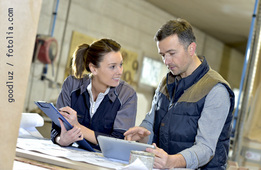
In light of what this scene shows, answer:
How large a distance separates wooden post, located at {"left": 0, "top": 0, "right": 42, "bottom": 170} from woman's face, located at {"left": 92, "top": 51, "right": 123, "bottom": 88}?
152 centimetres

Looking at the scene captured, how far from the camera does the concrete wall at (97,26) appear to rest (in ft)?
18.4

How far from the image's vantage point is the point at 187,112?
169cm

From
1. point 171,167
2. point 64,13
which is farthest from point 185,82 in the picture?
point 64,13

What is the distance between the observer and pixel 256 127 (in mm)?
4074

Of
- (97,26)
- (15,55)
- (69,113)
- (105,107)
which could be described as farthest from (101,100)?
(97,26)

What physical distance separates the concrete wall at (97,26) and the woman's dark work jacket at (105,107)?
354cm

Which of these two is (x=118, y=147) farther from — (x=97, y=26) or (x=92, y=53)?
(x=97, y=26)

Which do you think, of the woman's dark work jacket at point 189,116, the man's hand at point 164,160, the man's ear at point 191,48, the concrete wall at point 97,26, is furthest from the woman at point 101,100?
the concrete wall at point 97,26

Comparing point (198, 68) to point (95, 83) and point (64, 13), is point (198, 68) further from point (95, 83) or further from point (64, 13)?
point (64, 13)

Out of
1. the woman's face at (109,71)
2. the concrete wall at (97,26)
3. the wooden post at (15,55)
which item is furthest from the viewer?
the concrete wall at (97,26)

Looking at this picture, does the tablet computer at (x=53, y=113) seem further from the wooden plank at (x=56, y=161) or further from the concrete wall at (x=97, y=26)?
the concrete wall at (x=97, y=26)

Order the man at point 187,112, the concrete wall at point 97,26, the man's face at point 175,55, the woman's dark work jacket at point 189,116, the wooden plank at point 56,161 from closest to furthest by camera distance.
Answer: the wooden plank at point 56,161 < the man at point 187,112 < the woman's dark work jacket at point 189,116 < the man's face at point 175,55 < the concrete wall at point 97,26

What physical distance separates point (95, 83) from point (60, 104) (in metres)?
0.22

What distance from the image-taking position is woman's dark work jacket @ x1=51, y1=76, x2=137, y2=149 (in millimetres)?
2006
